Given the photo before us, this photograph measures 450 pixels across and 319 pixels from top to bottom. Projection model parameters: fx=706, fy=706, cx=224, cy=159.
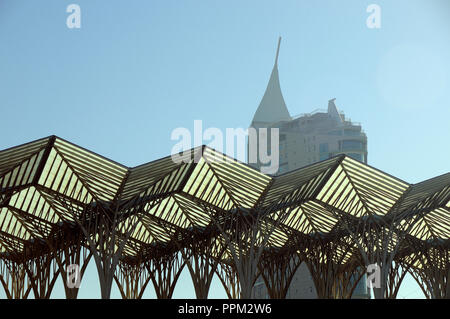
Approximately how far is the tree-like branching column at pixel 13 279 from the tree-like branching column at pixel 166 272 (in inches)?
440

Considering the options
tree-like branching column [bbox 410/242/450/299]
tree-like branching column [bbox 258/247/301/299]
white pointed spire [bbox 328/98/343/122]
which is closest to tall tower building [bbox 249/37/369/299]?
white pointed spire [bbox 328/98/343/122]

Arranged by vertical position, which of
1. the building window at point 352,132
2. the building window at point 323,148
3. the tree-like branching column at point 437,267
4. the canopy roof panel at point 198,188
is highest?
the building window at point 352,132

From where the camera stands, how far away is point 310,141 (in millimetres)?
122250

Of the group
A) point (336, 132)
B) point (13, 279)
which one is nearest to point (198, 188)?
point (13, 279)

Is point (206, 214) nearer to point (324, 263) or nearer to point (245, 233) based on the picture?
point (245, 233)

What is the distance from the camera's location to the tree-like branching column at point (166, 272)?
5709 cm

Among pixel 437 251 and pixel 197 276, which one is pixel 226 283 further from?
pixel 437 251

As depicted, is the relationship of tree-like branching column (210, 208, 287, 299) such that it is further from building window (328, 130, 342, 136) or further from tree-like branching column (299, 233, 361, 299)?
building window (328, 130, 342, 136)

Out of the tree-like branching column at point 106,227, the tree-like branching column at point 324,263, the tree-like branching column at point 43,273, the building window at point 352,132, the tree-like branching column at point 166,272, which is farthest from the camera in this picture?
the building window at point 352,132

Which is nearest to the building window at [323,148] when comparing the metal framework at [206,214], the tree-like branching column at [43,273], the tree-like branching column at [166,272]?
the metal framework at [206,214]

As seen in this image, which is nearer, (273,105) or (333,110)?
(333,110)

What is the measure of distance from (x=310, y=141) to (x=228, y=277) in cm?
6609

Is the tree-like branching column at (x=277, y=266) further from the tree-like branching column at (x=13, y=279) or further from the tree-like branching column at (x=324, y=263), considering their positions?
the tree-like branching column at (x=13, y=279)

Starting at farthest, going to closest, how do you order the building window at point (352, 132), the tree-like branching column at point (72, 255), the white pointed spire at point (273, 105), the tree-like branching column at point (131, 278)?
the white pointed spire at point (273, 105) < the building window at point (352, 132) < the tree-like branching column at point (131, 278) < the tree-like branching column at point (72, 255)
